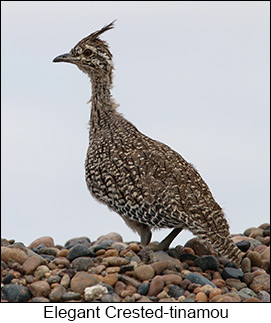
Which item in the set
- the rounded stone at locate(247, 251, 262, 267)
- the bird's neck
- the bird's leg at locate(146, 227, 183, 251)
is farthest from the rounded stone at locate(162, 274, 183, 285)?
the bird's neck

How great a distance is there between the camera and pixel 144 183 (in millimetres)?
8844

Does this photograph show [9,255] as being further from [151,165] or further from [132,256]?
[151,165]

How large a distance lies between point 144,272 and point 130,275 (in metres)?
0.22

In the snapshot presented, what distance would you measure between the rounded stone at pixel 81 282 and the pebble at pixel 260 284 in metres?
2.49

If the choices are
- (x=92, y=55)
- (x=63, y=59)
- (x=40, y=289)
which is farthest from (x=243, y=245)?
(x=63, y=59)

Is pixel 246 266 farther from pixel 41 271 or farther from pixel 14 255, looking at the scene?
pixel 14 255

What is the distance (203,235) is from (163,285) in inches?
41.7

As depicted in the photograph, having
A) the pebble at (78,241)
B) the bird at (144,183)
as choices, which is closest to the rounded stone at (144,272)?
the bird at (144,183)

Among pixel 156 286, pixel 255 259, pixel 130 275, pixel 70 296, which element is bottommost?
pixel 70 296

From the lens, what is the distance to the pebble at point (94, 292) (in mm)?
7559

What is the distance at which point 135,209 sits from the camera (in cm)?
874

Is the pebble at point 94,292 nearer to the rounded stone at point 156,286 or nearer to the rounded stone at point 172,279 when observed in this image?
the rounded stone at point 156,286

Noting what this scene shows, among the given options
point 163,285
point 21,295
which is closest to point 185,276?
point 163,285
